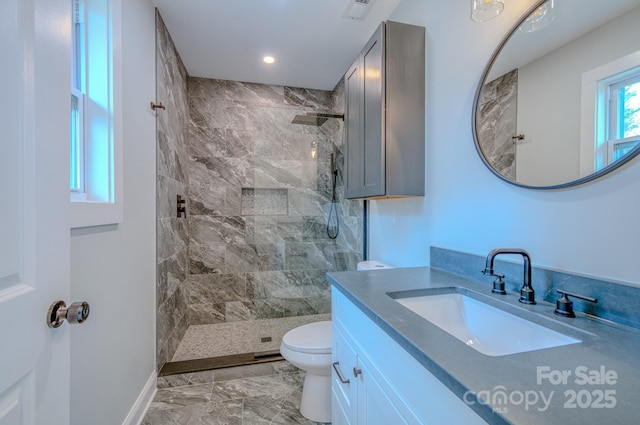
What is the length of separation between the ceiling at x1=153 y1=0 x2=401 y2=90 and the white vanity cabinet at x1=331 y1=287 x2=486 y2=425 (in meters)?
1.85

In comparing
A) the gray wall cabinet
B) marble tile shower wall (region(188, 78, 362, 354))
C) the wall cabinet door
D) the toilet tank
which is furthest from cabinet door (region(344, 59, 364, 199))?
marble tile shower wall (region(188, 78, 362, 354))

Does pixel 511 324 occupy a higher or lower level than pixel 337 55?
lower

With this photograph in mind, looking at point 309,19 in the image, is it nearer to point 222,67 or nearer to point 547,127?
point 222,67

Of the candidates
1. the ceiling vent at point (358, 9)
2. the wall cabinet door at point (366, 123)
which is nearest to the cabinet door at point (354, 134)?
the wall cabinet door at point (366, 123)

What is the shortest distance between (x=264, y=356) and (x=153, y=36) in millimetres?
2435

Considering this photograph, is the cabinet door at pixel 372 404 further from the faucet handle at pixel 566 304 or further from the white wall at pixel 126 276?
the white wall at pixel 126 276

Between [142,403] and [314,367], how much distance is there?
3.43ft

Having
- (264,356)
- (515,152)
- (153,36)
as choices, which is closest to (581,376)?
(515,152)

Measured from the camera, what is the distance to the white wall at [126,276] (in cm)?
107

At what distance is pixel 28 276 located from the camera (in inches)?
22.0

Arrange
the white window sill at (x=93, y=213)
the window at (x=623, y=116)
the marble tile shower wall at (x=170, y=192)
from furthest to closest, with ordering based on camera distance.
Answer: the marble tile shower wall at (x=170, y=192) < the white window sill at (x=93, y=213) < the window at (x=623, y=116)

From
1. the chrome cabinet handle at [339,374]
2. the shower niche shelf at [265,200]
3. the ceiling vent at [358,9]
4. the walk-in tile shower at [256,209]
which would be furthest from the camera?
the shower niche shelf at [265,200]

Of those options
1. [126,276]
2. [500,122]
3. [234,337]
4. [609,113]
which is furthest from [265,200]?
[609,113]

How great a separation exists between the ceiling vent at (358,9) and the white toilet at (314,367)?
2113mm
